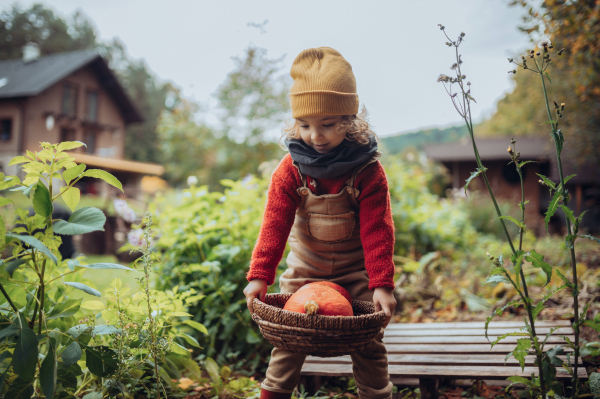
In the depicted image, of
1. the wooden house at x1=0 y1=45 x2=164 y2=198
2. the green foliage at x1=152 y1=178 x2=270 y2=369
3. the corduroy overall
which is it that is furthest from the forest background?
the wooden house at x1=0 y1=45 x2=164 y2=198

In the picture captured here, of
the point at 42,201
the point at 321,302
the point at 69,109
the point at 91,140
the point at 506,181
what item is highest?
the point at 69,109

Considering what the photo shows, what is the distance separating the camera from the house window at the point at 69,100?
18734 mm

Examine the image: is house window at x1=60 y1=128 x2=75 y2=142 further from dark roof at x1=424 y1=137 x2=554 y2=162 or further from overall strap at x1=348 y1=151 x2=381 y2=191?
overall strap at x1=348 y1=151 x2=381 y2=191

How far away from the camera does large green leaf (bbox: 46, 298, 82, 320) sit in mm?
1478

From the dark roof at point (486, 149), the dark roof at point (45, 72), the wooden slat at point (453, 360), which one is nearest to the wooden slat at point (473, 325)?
the wooden slat at point (453, 360)

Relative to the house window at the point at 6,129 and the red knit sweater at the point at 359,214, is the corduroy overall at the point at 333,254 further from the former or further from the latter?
the house window at the point at 6,129

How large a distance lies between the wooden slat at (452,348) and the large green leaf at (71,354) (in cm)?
160

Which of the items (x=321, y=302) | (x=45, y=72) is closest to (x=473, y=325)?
(x=321, y=302)

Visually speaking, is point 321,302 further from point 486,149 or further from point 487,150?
point 486,149

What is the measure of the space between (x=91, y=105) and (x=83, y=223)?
22.3m

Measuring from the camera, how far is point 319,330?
1277mm

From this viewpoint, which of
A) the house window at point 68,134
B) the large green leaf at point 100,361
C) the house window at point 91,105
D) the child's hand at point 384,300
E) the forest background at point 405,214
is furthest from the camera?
the house window at point 91,105

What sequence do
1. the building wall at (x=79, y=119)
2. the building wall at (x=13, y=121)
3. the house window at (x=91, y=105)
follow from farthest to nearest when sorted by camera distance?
the house window at (x=91, y=105) < the building wall at (x=79, y=119) < the building wall at (x=13, y=121)

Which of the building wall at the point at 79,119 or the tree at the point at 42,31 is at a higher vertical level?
the tree at the point at 42,31
